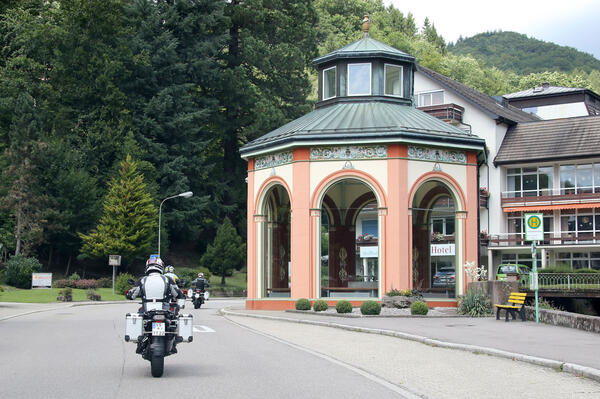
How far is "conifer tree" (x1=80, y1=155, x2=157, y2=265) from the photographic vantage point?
54688 mm

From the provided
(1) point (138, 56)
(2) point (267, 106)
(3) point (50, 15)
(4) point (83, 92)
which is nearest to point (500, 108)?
(2) point (267, 106)

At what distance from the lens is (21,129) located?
56.1 metres

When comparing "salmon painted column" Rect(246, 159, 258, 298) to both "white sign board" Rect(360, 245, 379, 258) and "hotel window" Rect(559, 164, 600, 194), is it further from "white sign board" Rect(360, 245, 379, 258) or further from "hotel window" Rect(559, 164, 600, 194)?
"white sign board" Rect(360, 245, 379, 258)

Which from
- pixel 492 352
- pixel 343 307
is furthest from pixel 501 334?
pixel 343 307

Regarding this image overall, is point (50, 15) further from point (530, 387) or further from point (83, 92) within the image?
point (530, 387)

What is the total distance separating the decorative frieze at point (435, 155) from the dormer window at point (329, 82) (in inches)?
258

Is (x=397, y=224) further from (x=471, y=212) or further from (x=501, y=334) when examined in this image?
(x=501, y=334)

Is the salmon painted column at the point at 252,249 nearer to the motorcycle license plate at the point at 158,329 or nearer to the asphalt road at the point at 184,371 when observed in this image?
the asphalt road at the point at 184,371

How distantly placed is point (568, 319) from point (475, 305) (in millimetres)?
6537

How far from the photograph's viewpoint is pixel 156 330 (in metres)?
12.3

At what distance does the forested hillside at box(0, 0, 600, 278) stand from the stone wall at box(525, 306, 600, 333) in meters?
36.2

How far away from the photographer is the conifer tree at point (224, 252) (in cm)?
6056

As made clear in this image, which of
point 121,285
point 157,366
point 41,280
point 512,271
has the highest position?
point 512,271

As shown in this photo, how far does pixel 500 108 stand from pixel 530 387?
50199 millimetres
